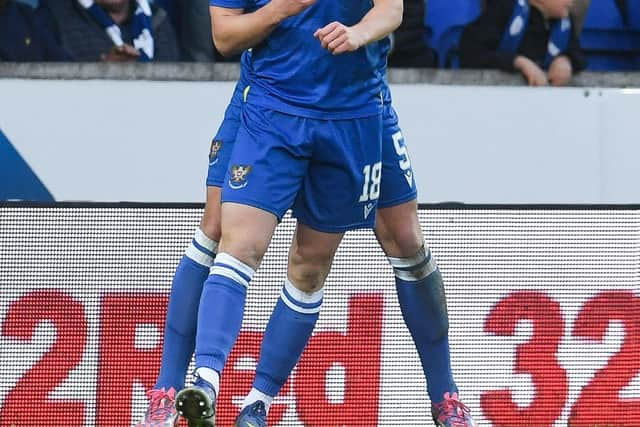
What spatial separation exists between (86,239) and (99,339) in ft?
1.22

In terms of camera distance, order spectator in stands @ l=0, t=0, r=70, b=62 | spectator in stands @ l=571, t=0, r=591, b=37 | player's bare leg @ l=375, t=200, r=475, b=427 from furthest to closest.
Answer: spectator in stands @ l=571, t=0, r=591, b=37
spectator in stands @ l=0, t=0, r=70, b=62
player's bare leg @ l=375, t=200, r=475, b=427

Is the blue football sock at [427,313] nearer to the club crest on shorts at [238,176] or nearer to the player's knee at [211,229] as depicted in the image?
the player's knee at [211,229]

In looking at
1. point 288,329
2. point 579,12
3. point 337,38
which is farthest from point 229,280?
point 579,12

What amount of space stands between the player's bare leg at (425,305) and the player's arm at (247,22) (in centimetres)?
79

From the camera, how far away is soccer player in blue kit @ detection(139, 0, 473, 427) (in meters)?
5.30

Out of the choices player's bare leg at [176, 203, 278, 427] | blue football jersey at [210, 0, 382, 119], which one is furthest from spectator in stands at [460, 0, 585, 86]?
player's bare leg at [176, 203, 278, 427]

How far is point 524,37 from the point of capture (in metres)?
7.75

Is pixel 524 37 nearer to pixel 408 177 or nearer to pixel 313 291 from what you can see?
pixel 408 177

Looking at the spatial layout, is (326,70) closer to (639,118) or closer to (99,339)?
(99,339)

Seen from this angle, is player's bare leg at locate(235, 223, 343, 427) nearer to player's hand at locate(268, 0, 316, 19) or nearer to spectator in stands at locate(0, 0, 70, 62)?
player's hand at locate(268, 0, 316, 19)

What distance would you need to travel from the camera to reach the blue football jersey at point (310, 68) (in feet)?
16.5

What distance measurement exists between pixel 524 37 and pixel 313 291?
273 centimetres

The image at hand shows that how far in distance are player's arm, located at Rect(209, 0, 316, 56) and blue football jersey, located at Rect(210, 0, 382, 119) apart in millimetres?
46

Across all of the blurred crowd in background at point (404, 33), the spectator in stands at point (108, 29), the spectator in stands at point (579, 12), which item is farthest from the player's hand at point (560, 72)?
the spectator in stands at point (108, 29)
